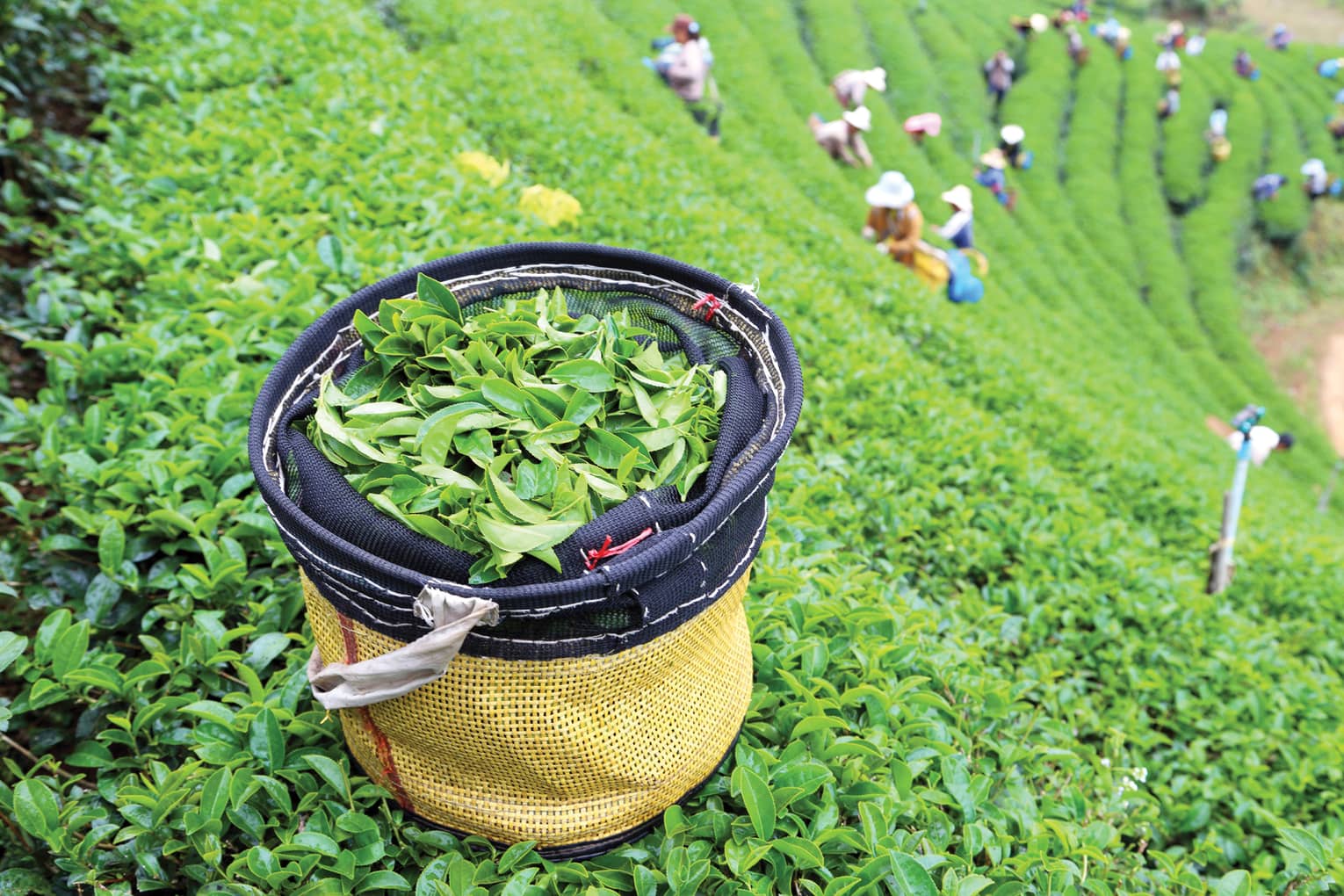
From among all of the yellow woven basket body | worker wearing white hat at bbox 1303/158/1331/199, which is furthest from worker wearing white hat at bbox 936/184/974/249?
worker wearing white hat at bbox 1303/158/1331/199

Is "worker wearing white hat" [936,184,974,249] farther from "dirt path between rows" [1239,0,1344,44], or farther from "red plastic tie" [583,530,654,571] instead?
"dirt path between rows" [1239,0,1344,44]

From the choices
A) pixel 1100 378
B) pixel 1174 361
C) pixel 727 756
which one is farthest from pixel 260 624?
pixel 1174 361

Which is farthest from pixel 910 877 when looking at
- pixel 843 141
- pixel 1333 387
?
pixel 1333 387

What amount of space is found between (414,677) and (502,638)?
0.51ft

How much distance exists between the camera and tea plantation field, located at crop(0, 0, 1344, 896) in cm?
188

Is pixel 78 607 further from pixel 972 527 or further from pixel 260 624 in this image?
pixel 972 527

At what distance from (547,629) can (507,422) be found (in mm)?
451

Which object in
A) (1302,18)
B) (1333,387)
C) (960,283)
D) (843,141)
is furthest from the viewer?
(1302,18)

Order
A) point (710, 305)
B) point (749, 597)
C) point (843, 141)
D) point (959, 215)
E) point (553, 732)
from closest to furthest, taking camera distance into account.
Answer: point (553, 732) → point (710, 305) → point (749, 597) → point (959, 215) → point (843, 141)

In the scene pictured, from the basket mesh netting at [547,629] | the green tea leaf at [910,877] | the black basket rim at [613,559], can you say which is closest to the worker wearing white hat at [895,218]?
the black basket rim at [613,559]

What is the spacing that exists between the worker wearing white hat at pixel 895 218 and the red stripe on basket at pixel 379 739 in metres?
7.43

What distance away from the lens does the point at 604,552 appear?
154 centimetres

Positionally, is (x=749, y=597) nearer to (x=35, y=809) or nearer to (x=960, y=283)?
(x=35, y=809)

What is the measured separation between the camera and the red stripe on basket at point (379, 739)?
1.65 metres
